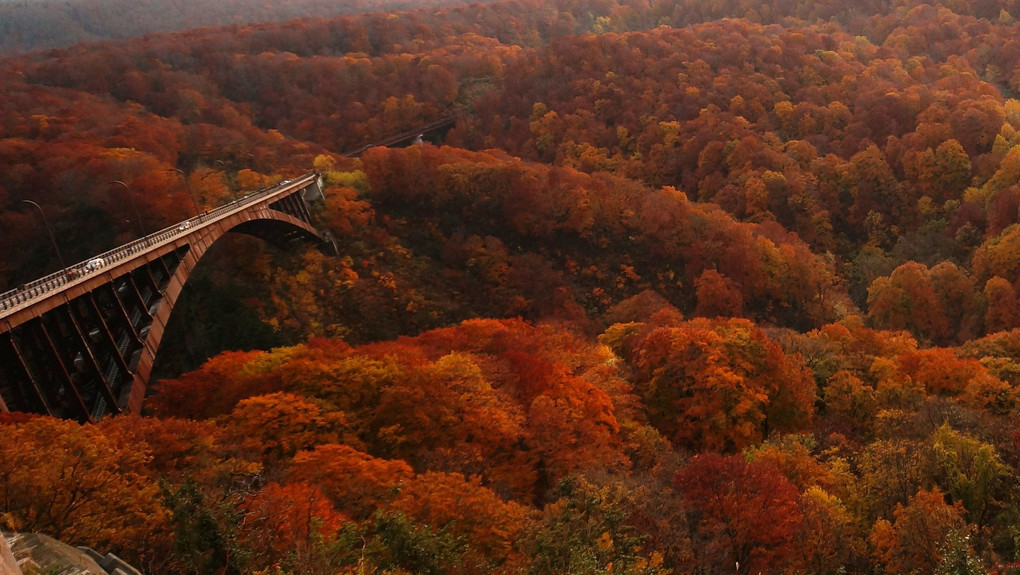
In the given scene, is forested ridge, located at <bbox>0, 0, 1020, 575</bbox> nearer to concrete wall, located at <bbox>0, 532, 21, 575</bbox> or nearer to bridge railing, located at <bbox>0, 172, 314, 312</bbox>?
bridge railing, located at <bbox>0, 172, 314, 312</bbox>

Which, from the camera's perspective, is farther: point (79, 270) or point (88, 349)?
point (79, 270)

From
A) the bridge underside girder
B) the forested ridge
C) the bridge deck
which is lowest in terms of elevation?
the forested ridge

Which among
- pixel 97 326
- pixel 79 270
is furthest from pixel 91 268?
pixel 97 326

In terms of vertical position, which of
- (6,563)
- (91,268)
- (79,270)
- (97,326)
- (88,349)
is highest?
(6,563)

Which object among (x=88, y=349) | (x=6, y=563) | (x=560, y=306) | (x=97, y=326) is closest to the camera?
(x=6, y=563)

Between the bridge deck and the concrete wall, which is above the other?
the concrete wall

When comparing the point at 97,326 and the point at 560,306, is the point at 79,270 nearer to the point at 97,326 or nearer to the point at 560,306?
the point at 97,326

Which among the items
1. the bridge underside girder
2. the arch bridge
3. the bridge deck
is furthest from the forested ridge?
the bridge deck
